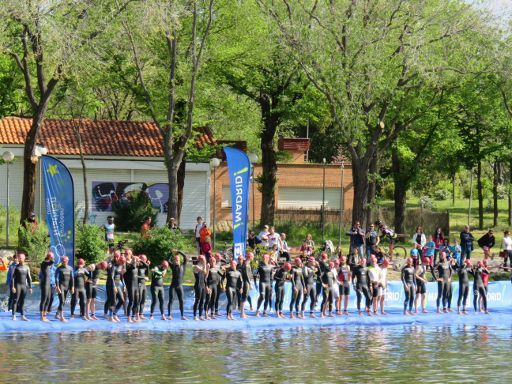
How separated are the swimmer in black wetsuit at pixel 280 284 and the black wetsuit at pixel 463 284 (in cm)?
626

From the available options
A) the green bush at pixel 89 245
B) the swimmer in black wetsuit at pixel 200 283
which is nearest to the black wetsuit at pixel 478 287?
the swimmer in black wetsuit at pixel 200 283

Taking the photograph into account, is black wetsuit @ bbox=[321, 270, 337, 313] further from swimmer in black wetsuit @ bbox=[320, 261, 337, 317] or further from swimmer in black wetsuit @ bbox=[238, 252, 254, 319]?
swimmer in black wetsuit @ bbox=[238, 252, 254, 319]

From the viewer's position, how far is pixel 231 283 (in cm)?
2877

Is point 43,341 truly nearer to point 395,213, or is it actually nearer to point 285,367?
point 285,367

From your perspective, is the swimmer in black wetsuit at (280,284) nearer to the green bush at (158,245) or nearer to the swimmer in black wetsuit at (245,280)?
the swimmer in black wetsuit at (245,280)

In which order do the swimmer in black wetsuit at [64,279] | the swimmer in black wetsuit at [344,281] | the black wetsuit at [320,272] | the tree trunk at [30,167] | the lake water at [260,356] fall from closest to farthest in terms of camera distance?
the lake water at [260,356] → the swimmer in black wetsuit at [64,279] → the black wetsuit at [320,272] → the swimmer in black wetsuit at [344,281] → the tree trunk at [30,167]

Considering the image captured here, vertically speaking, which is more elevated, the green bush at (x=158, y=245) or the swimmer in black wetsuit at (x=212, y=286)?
the green bush at (x=158, y=245)

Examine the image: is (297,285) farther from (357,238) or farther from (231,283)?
(357,238)

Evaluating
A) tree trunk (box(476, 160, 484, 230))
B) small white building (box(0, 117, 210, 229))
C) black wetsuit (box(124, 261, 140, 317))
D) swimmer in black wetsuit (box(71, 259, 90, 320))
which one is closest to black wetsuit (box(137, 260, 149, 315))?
black wetsuit (box(124, 261, 140, 317))

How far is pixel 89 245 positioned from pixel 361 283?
28.5ft

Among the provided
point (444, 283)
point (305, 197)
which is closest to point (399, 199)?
point (305, 197)

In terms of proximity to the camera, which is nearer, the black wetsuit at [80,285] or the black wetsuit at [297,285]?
the black wetsuit at [80,285]

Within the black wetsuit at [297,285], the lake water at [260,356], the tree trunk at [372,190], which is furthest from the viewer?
the tree trunk at [372,190]

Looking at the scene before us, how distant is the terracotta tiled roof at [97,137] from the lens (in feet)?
165
